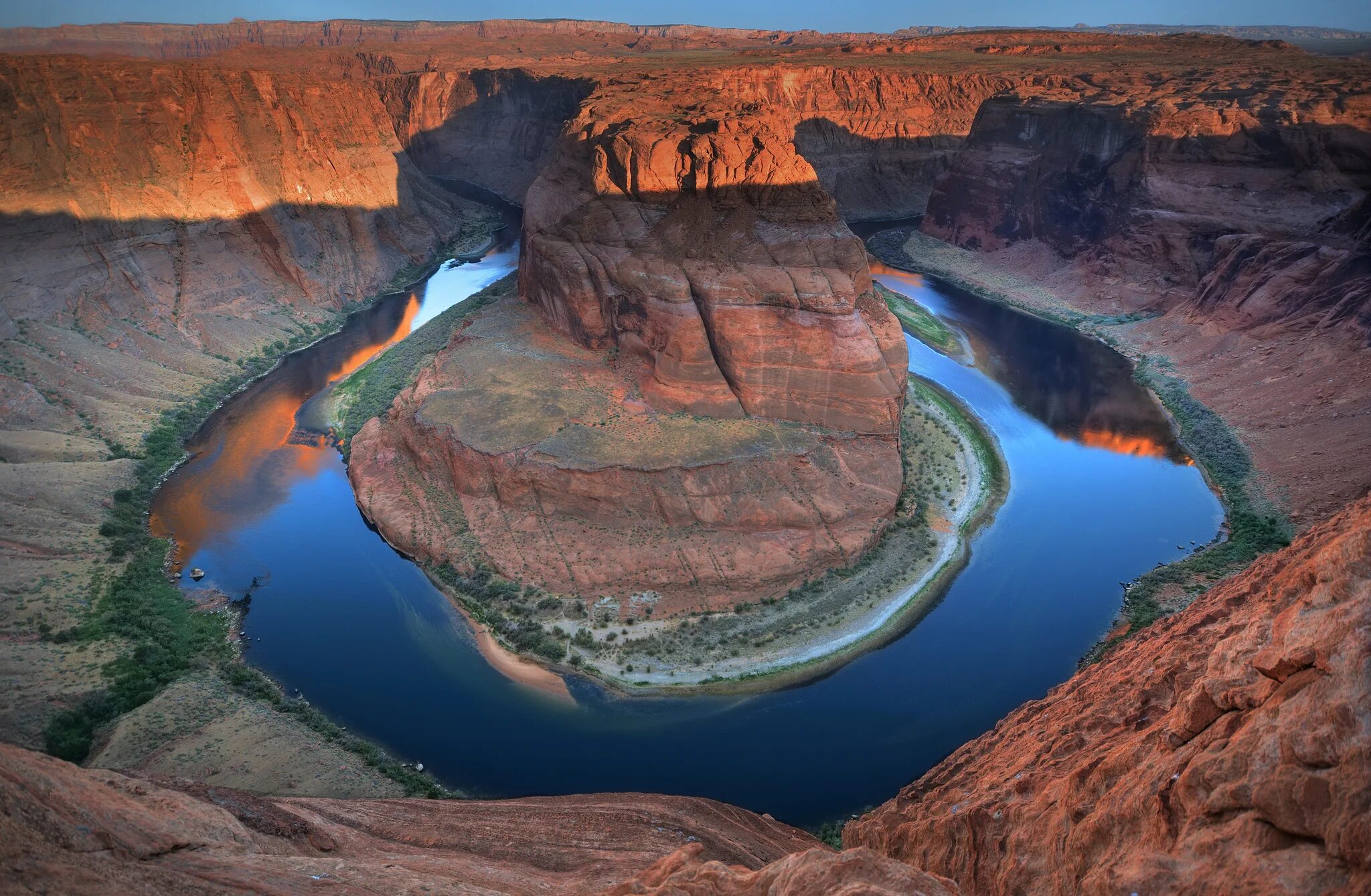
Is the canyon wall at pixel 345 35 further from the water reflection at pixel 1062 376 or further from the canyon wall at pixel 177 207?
the water reflection at pixel 1062 376

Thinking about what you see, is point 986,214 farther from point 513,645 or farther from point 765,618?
point 513,645

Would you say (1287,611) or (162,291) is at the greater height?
(162,291)

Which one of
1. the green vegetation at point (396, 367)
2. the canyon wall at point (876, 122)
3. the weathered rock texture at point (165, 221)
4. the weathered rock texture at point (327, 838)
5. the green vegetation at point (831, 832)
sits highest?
the canyon wall at point (876, 122)

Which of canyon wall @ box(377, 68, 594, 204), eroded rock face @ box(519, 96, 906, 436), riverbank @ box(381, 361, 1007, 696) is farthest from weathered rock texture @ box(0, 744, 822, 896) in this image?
canyon wall @ box(377, 68, 594, 204)

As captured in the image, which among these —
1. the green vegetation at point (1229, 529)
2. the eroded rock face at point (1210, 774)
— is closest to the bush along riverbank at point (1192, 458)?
the green vegetation at point (1229, 529)

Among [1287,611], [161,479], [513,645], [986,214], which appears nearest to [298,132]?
[161,479]

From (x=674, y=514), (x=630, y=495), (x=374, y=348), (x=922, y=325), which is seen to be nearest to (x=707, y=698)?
(x=674, y=514)
